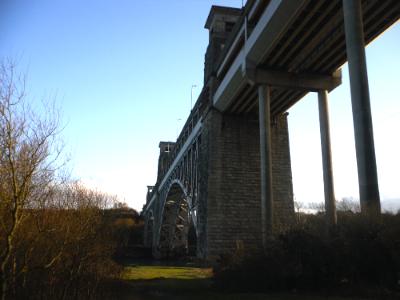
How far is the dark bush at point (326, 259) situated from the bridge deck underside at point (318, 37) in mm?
9087

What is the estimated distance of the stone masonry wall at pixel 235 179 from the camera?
84.6ft

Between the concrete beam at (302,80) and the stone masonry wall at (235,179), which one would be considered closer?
the concrete beam at (302,80)

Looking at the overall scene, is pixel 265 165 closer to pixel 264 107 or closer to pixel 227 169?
pixel 264 107

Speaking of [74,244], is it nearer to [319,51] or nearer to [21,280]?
[21,280]

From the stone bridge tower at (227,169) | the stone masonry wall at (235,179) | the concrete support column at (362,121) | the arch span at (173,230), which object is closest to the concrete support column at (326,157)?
the stone bridge tower at (227,169)

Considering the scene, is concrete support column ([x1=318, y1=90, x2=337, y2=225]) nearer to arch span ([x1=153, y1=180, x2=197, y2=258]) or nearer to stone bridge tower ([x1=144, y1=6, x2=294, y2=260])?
stone bridge tower ([x1=144, y1=6, x2=294, y2=260])

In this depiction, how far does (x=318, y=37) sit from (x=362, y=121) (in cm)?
865

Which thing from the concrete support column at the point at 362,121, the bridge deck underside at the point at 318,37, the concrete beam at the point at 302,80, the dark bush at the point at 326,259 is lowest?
the dark bush at the point at 326,259

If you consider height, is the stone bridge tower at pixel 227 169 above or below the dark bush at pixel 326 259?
above

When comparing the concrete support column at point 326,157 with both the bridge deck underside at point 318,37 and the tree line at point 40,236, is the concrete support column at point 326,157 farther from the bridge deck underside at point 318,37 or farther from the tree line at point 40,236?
the tree line at point 40,236

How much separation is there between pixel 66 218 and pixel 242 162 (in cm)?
1770

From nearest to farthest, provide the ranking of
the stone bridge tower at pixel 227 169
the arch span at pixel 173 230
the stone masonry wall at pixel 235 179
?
the stone masonry wall at pixel 235 179, the stone bridge tower at pixel 227 169, the arch span at pixel 173 230

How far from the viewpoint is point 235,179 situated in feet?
88.4

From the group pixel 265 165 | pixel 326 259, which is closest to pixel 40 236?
pixel 326 259
